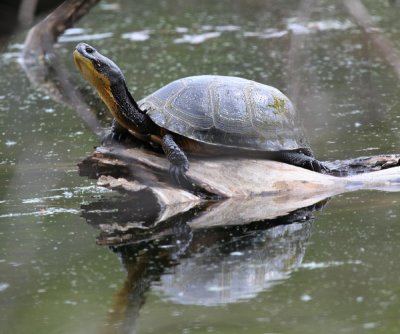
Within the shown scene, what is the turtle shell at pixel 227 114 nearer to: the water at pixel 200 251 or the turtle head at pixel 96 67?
the turtle head at pixel 96 67

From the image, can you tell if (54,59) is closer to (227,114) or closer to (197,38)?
(197,38)

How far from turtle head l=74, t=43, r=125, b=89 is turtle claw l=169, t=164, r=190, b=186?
744 millimetres

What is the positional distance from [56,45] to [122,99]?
19.8ft

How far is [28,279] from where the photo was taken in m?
3.76

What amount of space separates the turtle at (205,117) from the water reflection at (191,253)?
0.47 m

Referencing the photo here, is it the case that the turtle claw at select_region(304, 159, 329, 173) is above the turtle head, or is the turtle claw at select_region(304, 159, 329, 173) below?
below

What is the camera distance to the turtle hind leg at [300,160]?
5.27 m

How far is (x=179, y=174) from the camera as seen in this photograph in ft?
16.0

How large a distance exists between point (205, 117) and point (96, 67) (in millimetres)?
782

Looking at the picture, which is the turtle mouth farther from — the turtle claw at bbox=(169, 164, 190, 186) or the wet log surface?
the turtle claw at bbox=(169, 164, 190, 186)

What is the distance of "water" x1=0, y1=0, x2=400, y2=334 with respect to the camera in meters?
3.15

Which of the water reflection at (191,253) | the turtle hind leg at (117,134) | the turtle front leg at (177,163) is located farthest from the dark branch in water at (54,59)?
the water reflection at (191,253)

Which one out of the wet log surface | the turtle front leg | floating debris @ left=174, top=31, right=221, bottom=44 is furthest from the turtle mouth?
floating debris @ left=174, top=31, right=221, bottom=44

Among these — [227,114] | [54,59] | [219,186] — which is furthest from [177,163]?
[54,59]
